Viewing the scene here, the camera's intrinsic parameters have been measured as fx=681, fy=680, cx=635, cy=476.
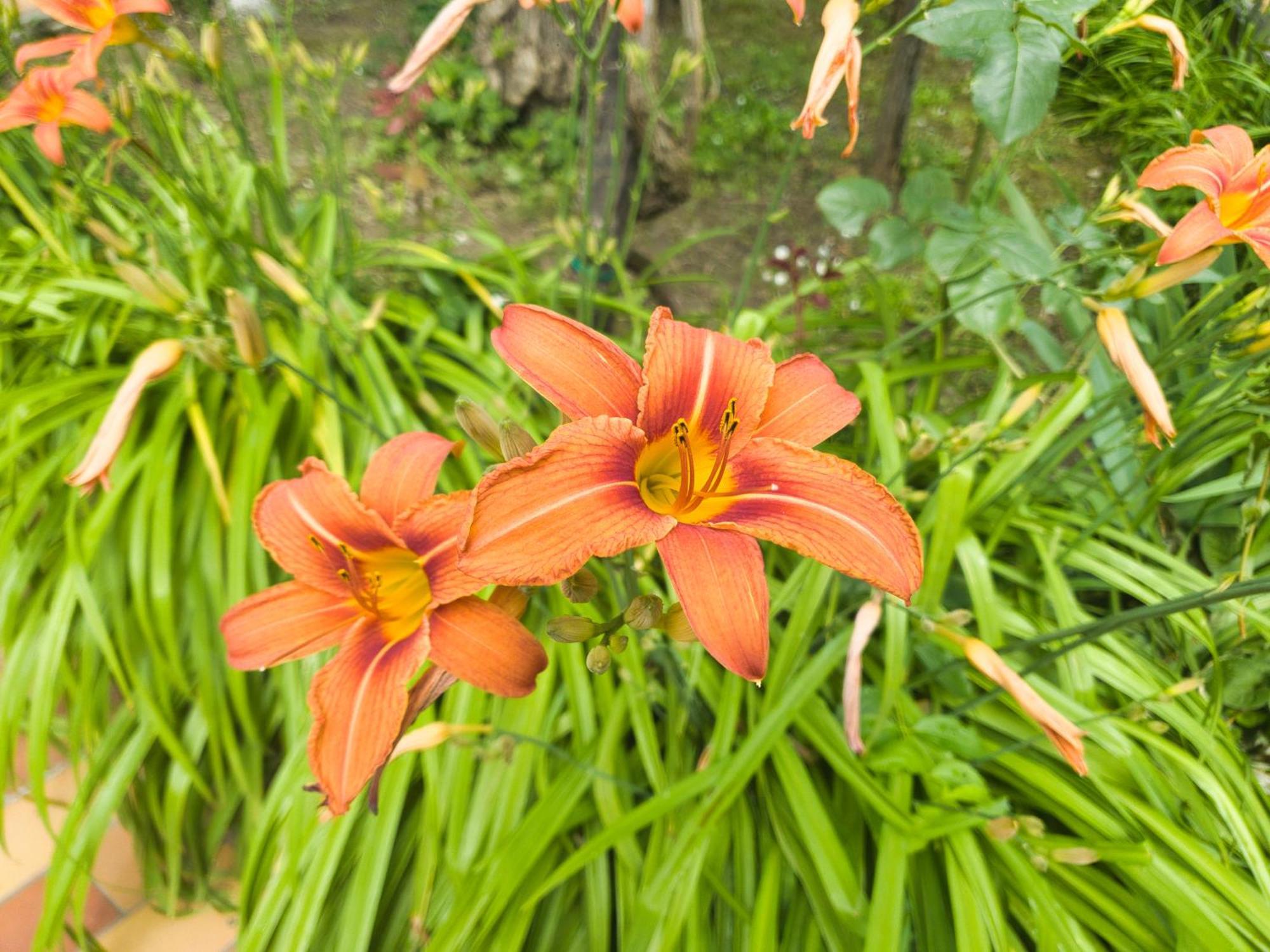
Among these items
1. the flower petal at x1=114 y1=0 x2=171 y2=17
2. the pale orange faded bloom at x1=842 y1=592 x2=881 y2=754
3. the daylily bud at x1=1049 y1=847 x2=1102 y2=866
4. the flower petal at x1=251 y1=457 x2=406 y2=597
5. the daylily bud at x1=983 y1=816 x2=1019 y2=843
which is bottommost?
the daylily bud at x1=1049 y1=847 x2=1102 y2=866

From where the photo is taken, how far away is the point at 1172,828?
3.92 ft

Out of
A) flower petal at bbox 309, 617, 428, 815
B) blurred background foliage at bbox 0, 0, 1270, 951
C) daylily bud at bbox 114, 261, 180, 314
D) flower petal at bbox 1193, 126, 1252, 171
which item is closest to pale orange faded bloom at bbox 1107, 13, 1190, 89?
flower petal at bbox 1193, 126, 1252, 171

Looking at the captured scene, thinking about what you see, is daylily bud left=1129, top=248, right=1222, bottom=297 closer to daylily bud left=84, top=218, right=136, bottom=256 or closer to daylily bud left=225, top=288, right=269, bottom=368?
daylily bud left=225, top=288, right=269, bottom=368

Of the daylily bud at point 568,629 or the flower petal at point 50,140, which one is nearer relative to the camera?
the daylily bud at point 568,629

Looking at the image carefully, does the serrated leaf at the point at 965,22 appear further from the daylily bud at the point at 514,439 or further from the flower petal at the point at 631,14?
the daylily bud at the point at 514,439

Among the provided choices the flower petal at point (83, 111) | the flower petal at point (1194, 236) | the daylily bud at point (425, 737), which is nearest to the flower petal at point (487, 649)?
the daylily bud at point (425, 737)

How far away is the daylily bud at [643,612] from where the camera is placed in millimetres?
668

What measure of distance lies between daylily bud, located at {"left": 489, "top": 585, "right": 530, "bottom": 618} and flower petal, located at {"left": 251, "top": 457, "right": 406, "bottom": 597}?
0.12 meters

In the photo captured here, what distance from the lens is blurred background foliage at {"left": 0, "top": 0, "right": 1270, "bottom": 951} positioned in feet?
3.91

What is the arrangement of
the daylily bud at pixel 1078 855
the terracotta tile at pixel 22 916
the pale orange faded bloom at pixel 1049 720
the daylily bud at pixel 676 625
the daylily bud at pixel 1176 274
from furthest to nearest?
1. the terracotta tile at pixel 22 916
2. the daylily bud at pixel 1078 855
3. the daylily bud at pixel 1176 274
4. the pale orange faded bloom at pixel 1049 720
5. the daylily bud at pixel 676 625

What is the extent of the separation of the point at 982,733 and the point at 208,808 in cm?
181

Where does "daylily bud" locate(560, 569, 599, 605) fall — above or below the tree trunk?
below

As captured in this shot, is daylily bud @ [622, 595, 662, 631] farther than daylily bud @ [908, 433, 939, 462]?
No

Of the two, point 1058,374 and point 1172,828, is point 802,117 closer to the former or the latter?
point 1058,374
